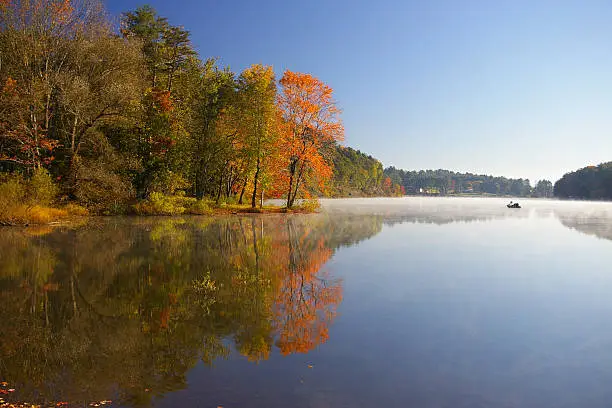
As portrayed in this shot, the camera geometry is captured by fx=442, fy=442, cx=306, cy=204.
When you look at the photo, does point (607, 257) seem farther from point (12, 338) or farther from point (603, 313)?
point (12, 338)

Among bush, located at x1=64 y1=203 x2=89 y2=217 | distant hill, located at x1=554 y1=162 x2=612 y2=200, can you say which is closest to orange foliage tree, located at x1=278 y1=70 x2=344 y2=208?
bush, located at x1=64 y1=203 x2=89 y2=217

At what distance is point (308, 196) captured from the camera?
164 ft

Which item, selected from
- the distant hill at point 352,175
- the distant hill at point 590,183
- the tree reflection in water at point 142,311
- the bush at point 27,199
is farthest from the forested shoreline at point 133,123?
the distant hill at point 590,183

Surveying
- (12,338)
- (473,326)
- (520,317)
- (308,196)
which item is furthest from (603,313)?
(308,196)

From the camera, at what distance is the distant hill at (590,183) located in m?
164

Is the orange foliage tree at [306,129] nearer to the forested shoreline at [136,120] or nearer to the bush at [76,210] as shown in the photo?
the forested shoreline at [136,120]

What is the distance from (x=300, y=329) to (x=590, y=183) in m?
202

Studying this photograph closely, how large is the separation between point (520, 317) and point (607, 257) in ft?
40.2

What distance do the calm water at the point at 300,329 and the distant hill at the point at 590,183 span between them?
6973 inches

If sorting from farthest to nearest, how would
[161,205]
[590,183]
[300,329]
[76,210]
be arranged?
[590,183] → [161,205] → [76,210] → [300,329]

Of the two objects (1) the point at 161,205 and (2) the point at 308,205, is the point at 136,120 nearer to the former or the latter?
(1) the point at 161,205

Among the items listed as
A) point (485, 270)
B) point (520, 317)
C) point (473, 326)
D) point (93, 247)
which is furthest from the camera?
point (93, 247)

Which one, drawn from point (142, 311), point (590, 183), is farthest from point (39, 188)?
point (590, 183)

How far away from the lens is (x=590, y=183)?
6914 inches
